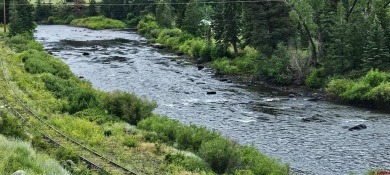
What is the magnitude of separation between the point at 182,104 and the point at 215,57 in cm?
3018

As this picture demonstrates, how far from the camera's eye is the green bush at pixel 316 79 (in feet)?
189

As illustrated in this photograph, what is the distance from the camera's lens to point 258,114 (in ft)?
150

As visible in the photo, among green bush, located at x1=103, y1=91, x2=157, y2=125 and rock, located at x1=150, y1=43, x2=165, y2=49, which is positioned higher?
green bush, located at x1=103, y1=91, x2=157, y2=125

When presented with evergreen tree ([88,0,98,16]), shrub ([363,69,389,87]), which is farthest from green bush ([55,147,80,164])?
evergreen tree ([88,0,98,16])

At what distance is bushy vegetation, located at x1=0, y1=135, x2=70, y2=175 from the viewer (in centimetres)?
1736

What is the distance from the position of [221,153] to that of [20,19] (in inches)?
3020

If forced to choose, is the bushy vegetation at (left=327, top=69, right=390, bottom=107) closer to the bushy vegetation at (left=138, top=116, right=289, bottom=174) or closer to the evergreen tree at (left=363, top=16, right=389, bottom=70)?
the evergreen tree at (left=363, top=16, right=389, bottom=70)

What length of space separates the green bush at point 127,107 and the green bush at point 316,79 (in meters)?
25.7

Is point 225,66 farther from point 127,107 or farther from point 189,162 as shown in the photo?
point 189,162

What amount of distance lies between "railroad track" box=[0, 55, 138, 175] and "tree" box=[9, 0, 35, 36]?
56.8 meters

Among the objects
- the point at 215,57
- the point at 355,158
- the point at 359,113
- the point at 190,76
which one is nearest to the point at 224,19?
the point at 215,57

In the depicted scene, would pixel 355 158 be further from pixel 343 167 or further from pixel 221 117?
pixel 221 117

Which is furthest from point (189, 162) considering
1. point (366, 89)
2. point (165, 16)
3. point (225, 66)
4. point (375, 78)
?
point (165, 16)

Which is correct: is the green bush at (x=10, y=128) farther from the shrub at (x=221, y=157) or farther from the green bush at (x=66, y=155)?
the shrub at (x=221, y=157)
